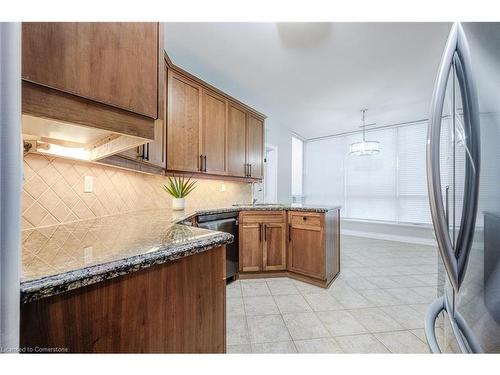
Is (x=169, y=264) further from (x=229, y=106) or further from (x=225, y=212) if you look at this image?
(x=229, y=106)

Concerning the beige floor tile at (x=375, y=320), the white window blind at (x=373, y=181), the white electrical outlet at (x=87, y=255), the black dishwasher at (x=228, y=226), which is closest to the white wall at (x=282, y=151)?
the white window blind at (x=373, y=181)

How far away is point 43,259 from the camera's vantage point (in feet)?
1.74

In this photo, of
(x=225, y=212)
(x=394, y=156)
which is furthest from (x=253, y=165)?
(x=394, y=156)

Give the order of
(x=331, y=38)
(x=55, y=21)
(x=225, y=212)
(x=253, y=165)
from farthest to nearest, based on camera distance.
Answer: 1. (x=253, y=165)
2. (x=225, y=212)
3. (x=331, y=38)
4. (x=55, y=21)

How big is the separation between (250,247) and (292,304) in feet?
2.53

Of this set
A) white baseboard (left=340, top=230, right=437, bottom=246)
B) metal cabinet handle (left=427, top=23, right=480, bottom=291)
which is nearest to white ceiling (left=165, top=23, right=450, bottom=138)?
metal cabinet handle (left=427, top=23, right=480, bottom=291)

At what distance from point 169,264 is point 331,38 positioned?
2352 mm

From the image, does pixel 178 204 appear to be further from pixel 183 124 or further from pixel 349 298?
pixel 349 298

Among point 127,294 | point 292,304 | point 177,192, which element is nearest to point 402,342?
point 292,304

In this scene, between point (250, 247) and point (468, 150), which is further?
point (250, 247)

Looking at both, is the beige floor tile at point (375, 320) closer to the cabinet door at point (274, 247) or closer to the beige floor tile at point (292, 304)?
the beige floor tile at point (292, 304)

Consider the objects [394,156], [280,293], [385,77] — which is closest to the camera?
[280,293]

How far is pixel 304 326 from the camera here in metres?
1.60

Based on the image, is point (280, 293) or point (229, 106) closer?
point (280, 293)
